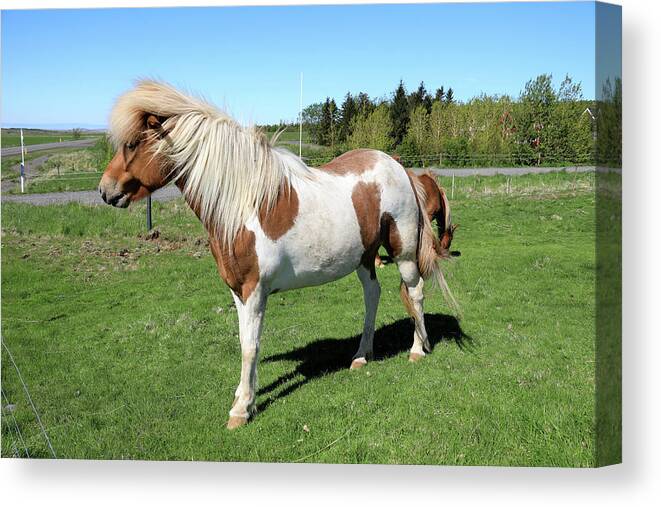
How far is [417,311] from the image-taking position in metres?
4.46

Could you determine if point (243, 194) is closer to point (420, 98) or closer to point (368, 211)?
point (368, 211)

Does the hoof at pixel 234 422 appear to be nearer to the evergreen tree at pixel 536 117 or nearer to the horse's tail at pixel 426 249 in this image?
the horse's tail at pixel 426 249

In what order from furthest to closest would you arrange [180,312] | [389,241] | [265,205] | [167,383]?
[180,312]
[389,241]
[167,383]
[265,205]

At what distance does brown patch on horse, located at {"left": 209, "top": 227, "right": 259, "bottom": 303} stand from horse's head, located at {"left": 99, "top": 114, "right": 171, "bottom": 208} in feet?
1.76

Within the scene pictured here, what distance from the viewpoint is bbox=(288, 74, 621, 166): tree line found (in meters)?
3.94

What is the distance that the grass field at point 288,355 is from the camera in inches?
140

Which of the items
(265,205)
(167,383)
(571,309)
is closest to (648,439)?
(571,309)

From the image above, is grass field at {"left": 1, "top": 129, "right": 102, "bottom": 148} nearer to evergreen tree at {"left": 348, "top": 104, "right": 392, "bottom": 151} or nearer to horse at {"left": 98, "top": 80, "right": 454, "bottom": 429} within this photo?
horse at {"left": 98, "top": 80, "right": 454, "bottom": 429}

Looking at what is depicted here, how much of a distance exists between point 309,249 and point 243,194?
0.57 meters

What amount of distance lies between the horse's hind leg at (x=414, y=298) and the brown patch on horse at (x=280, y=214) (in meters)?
1.16

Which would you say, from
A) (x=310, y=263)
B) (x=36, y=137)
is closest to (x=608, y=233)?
(x=310, y=263)

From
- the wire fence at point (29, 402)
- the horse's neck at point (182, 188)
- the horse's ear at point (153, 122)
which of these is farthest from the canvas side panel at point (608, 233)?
the wire fence at point (29, 402)

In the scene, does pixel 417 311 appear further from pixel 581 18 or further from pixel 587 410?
pixel 581 18

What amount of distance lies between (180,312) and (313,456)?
6.66 feet
